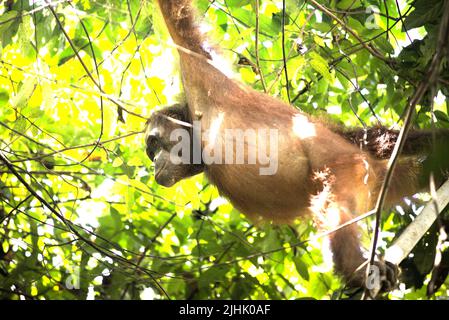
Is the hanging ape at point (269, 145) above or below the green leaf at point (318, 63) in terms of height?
below

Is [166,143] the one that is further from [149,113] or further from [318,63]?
[318,63]

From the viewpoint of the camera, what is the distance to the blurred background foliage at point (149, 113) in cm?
406

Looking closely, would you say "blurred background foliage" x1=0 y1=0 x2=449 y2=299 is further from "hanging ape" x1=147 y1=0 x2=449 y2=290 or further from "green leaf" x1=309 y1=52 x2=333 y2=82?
"hanging ape" x1=147 y1=0 x2=449 y2=290

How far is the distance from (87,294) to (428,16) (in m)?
3.60

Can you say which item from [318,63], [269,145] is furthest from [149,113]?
[318,63]

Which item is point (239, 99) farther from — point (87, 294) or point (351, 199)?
point (87, 294)

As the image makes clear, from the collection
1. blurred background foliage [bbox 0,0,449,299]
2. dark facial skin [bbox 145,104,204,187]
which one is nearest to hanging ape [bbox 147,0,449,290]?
blurred background foliage [bbox 0,0,449,299]

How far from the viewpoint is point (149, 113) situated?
4.94 m

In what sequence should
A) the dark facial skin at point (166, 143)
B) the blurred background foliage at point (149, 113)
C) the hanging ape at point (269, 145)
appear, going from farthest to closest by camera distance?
1. the dark facial skin at point (166, 143)
2. the blurred background foliage at point (149, 113)
3. the hanging ape at point (269, 145)

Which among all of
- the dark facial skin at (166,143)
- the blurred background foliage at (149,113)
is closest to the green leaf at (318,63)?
the blurred background foliage at (149,113)

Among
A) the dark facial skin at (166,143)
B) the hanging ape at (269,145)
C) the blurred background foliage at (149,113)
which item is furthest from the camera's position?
the dark facial skin at (166,143)

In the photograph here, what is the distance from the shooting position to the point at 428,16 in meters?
3.77

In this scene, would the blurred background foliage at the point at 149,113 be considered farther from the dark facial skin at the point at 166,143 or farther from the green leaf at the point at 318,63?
the dark facial skin at the point at 166,143
